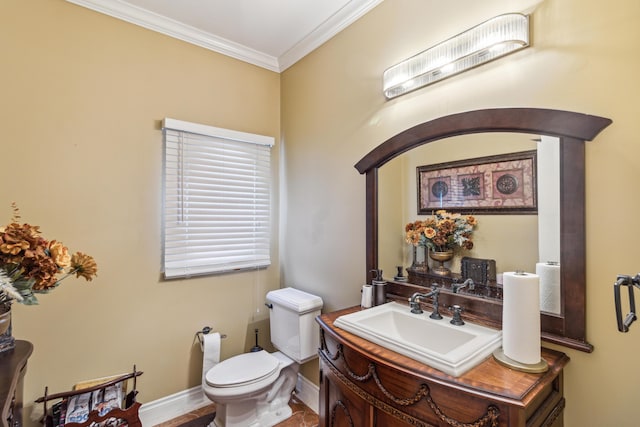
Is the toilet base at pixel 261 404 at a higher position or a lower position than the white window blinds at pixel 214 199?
lower

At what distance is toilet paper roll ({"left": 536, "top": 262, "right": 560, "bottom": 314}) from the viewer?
120 centimetres

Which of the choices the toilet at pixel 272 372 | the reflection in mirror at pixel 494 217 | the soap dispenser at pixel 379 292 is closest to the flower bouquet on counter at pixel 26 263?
the toilet at pixel 272 372

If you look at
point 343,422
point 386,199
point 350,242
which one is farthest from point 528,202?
point 343,422

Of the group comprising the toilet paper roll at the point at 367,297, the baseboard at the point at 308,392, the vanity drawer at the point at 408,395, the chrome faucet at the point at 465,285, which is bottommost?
the baseboard at the point at 308,392

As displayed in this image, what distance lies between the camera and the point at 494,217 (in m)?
1.40

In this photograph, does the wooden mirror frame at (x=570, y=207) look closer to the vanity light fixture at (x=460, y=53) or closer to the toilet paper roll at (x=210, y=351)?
the vanity light fixture at (x=460, y=53)

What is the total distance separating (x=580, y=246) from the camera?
114cm

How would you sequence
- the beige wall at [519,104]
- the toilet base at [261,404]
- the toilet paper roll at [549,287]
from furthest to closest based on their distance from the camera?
the toilet base at [261,404] < the toilet paper roll at [549,287] < the beige wall at [519,104]

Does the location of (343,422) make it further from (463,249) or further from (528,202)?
(528,202)

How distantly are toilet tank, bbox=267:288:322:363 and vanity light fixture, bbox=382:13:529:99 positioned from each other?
1522 millimetres

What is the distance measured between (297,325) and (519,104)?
186cm

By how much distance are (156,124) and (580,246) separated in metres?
2.55

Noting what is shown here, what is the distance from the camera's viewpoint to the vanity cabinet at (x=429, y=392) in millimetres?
917

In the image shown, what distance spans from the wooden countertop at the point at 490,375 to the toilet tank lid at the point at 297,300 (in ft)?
3.07
